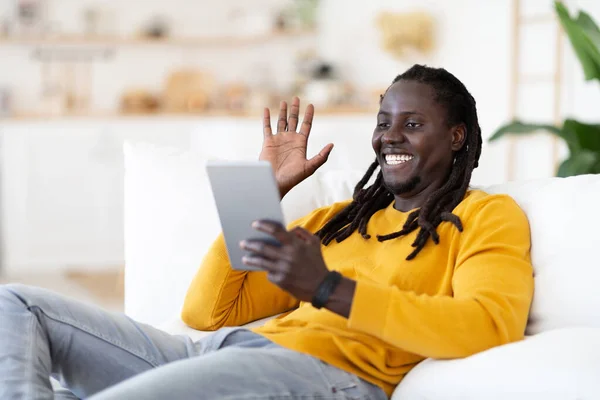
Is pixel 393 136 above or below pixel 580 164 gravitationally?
above

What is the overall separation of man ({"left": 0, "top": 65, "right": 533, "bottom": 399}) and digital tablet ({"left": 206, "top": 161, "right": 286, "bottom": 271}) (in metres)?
0.04

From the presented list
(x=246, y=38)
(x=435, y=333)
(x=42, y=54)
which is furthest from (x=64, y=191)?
(x=435, y=333)

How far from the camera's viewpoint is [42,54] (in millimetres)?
6250

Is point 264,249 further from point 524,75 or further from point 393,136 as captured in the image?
point 524,75

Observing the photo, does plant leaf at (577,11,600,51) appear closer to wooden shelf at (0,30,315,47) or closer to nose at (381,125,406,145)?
nose at (381,125,406,145)

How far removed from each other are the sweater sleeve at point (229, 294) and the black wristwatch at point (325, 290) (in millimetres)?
462

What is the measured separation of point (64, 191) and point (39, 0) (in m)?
1.51

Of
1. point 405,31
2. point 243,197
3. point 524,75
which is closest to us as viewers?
point 243,197

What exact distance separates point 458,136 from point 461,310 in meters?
0.48

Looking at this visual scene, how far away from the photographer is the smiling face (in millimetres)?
1675

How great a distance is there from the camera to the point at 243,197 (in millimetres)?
1379

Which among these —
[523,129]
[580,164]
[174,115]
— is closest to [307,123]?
[580,164]

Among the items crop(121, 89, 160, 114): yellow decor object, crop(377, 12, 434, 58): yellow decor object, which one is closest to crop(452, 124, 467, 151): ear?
crop(377, 12, 434, 58): yellow decor object

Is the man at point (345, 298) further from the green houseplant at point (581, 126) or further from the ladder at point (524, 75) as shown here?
the ladder at point (524, 75)
